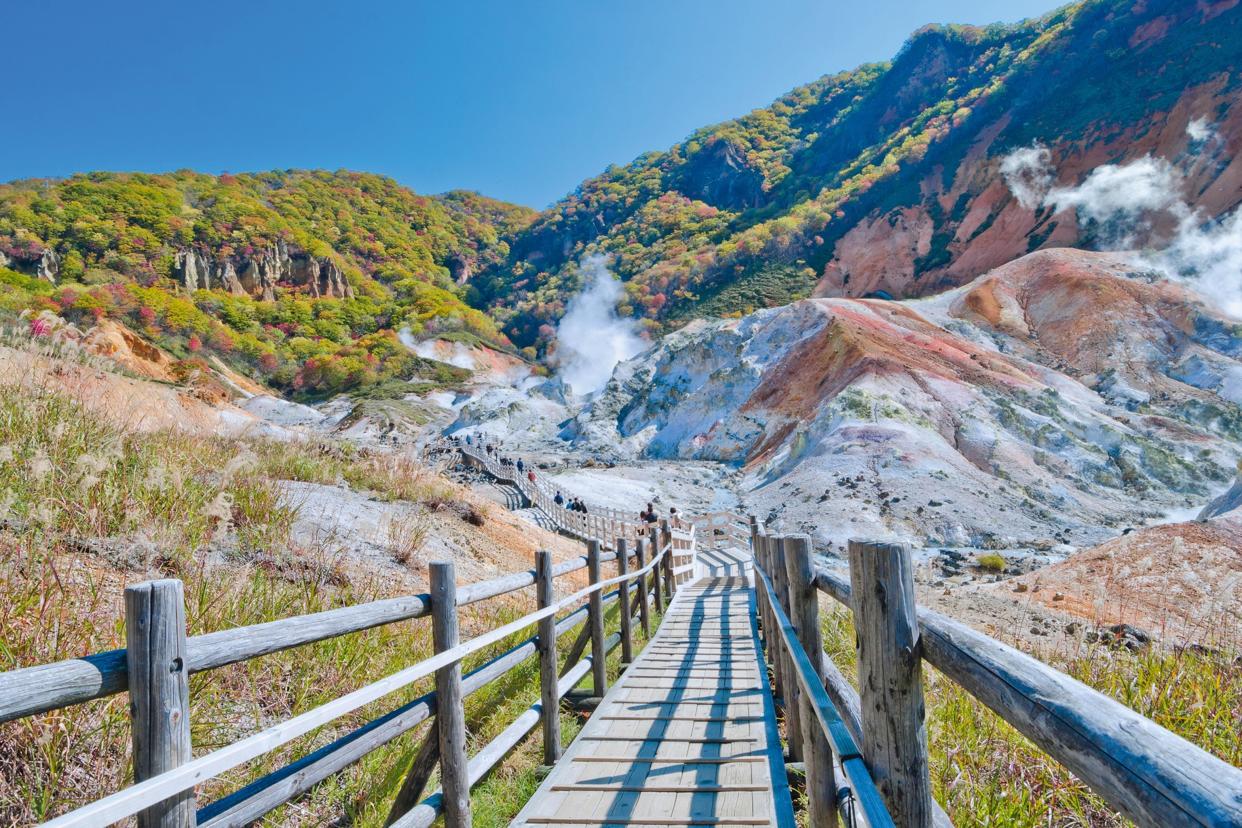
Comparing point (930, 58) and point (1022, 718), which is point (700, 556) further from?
point (930, 58)

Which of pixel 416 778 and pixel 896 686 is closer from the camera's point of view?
pixel 896 686

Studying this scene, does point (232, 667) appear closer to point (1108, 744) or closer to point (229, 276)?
point (1108, 744)

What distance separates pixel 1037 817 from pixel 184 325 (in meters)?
79.5

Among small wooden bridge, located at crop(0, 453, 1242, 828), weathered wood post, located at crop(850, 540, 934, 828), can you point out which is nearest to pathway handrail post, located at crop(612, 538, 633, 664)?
small wooden bridge, located at crop(0, 453, 1242, 828)

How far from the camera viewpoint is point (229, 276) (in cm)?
8469

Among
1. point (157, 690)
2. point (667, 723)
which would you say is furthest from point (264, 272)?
point (157, 690)

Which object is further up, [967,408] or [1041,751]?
[967,408]

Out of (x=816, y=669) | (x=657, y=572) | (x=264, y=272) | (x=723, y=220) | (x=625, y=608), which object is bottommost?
(x=657, y=572)

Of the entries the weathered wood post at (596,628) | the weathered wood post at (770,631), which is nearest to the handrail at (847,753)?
the weathered wood post at (596,628)

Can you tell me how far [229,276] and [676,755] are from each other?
98.8 m

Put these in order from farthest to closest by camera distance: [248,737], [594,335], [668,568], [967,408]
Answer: [594,335], [967,408], [668,568], [248,737]

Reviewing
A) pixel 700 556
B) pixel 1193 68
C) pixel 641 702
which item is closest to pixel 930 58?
pixel 1193 68

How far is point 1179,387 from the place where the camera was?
3228cm

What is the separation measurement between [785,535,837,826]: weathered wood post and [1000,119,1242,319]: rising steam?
151 ft
